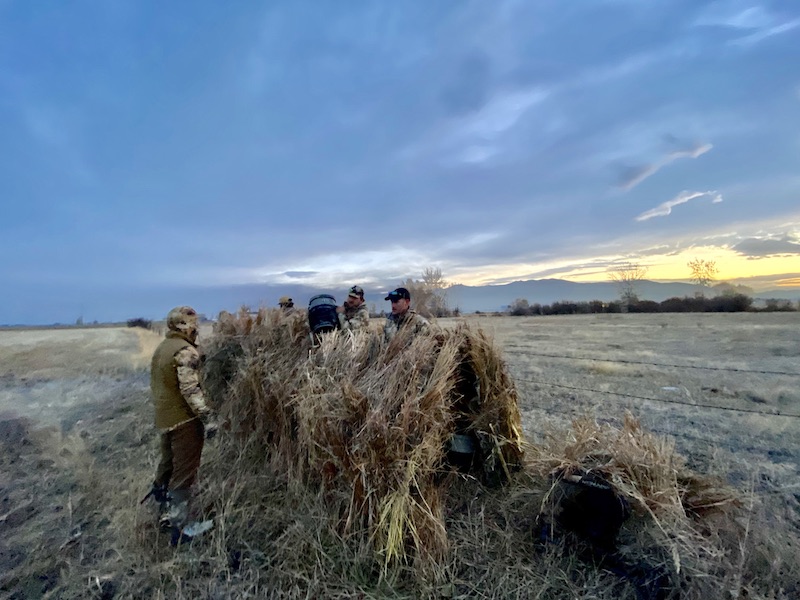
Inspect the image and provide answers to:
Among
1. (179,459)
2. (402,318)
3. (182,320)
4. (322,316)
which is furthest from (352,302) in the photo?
(179,459)

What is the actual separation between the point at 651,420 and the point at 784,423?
1.88 metres

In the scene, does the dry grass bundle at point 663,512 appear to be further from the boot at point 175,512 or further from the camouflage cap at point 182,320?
the camouflage cap at point 182,320

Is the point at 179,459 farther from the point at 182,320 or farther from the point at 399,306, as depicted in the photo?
the point at 399,306

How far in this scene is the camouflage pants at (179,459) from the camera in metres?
3.71

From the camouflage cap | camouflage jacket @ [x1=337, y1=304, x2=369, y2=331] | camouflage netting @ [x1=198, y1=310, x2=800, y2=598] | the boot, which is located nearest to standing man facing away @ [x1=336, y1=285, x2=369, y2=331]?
camouflage jacket @ [x1=337, y1=304, x2=369, y2=331]

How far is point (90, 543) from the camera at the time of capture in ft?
12.6

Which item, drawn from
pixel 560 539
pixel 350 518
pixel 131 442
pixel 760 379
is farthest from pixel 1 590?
pixel 760 379

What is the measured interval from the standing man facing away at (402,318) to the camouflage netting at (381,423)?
0.15 meters

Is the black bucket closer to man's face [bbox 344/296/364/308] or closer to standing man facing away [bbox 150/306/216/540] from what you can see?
man's face [bbox 344/296/364/308]

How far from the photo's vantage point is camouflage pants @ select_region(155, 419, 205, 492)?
3.71 metres

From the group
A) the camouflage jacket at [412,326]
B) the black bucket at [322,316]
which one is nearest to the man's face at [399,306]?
the camouflage jacket at [412,326]

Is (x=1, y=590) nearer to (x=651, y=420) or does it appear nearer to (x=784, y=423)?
(x=651, y=420)

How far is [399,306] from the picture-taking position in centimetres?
477

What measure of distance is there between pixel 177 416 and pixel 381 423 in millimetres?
2068
